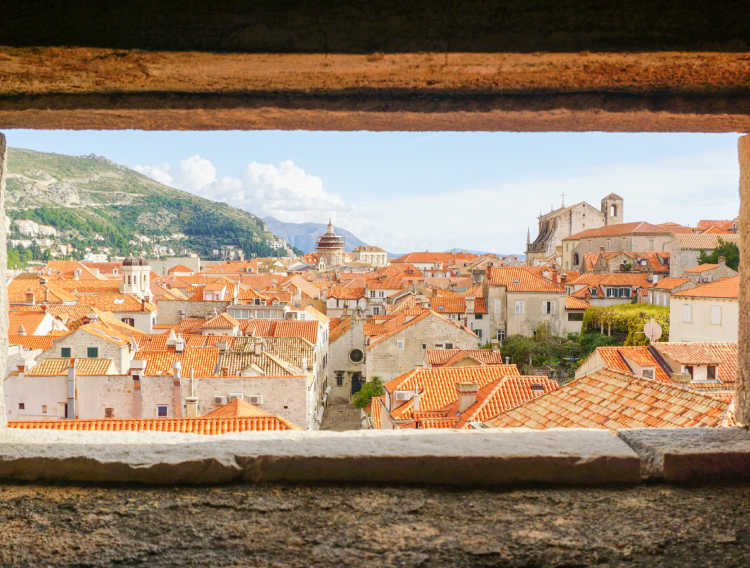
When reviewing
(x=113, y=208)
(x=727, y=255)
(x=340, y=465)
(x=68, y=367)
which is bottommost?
(x=68, y=367)

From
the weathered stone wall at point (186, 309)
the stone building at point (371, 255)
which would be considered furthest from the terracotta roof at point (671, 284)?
the stone building at point (371, 255)

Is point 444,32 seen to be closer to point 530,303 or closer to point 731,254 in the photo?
point 530,303

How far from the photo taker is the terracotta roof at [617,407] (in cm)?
641

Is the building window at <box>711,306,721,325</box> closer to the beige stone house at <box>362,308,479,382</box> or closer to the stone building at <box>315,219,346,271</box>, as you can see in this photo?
the beige stone house at <box>362,308,479,382</box>

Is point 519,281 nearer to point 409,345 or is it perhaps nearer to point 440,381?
point 409,345

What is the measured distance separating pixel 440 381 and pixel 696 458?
1418cm

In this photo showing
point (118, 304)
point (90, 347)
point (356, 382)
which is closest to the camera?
point (90, 347)

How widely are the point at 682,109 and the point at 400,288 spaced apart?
48355 mm

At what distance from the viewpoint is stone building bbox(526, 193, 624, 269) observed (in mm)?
69812

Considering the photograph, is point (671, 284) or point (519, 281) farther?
point (519, 281)

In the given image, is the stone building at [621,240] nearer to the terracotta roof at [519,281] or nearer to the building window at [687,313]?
the terracotta roof at [519,281]

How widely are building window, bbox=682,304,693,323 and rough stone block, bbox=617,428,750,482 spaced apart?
20.2m

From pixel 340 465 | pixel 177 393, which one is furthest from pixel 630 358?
pixel 340 465

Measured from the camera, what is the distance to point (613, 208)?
6975 cm
